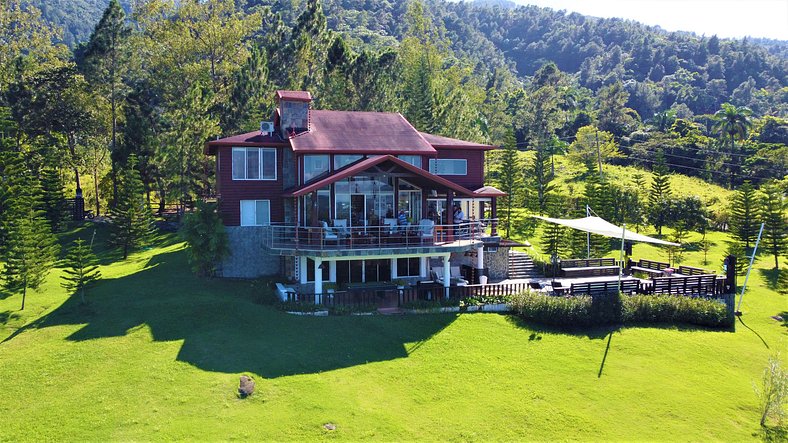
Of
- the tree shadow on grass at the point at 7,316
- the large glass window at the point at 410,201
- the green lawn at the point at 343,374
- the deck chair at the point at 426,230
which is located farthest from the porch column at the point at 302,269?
the tree shadow on grass at the point at 7,316

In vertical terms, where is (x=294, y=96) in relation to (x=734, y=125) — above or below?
below

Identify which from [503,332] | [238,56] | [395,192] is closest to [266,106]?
[238,56]

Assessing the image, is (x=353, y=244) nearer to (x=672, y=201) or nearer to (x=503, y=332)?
(x=503, y=332)

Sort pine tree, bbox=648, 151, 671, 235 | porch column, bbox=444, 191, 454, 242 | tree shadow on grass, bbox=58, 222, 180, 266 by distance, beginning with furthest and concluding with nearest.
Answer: pine tree, bbox=648, 151, 671, 235 → tree shadow on grass, bbox=58, 222, 180, 266 → porch column, bbox=444, 191, 454, 242

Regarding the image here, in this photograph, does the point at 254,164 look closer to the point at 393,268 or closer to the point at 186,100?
the point at 393,268

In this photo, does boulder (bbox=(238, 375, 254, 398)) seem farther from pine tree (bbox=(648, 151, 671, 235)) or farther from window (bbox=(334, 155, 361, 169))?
pine tree (bbox=(648, 151, 671, 235))

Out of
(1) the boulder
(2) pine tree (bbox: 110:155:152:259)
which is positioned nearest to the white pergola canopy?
(1) the boulder

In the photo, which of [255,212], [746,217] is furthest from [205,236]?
[746,217]
